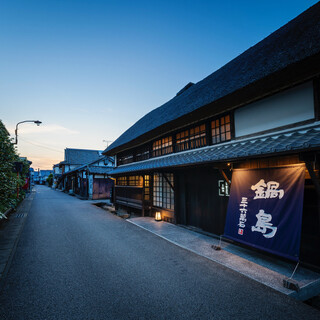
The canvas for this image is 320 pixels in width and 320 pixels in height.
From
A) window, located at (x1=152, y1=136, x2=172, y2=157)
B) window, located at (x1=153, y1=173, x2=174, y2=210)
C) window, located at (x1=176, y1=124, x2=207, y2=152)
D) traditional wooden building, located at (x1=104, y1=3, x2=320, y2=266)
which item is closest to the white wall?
traditional wooden building, located at (x1=104, y1=3, x2=320, y2=266)

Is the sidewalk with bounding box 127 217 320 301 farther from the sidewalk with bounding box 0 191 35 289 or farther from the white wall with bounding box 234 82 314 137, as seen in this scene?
the sidewalk with bounding box 0 191 35 289

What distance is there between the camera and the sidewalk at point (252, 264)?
405 cm

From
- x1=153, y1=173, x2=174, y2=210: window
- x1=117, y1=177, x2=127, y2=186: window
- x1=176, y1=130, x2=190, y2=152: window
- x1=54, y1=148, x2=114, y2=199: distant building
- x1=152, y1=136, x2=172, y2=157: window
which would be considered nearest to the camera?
x1=176, y1=130, x2=190, y2=152: window

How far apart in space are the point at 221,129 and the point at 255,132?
1765 mm

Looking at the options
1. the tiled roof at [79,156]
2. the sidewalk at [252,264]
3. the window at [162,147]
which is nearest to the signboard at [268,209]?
the sidewalk at [252,264]

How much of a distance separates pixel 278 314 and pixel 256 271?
1.63 m

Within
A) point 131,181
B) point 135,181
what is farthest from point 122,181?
point 135,181

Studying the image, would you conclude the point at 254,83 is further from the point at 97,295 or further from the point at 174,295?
the point at 97,295

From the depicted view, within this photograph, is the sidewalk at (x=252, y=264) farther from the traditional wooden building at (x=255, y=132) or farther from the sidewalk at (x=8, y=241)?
the sidewalk at (x=8, y=241)

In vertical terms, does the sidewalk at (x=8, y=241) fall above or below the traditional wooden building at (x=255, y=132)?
below

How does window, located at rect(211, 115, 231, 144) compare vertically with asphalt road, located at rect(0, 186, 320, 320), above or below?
above

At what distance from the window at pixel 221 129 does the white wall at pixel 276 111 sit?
18.9 inches

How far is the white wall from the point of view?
530cm

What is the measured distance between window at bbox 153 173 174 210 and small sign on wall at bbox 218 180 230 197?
3.54 metres
